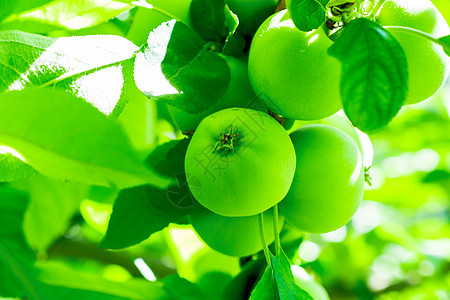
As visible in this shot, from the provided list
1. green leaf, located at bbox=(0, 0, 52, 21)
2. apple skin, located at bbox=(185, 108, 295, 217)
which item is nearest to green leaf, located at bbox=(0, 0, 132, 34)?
green leaf, located at bbox=(0, 0, 52, 21)

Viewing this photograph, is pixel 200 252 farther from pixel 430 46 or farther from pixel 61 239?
pixel 430 46

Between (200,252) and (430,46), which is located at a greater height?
(430,46)

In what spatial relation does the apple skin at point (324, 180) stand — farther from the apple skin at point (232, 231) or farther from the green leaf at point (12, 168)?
the green leaf at point (12, 168)

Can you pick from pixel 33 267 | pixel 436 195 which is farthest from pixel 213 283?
pixel 436 195

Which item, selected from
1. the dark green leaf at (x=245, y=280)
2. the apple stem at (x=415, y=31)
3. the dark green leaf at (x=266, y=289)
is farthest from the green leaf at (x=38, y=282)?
the apple stem at (x=415, y=31)

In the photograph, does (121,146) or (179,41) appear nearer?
(121,146)

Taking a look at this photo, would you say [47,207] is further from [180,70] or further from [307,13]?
[307,13]

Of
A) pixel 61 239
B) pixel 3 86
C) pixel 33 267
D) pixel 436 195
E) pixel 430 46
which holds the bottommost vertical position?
pixel 436 195
